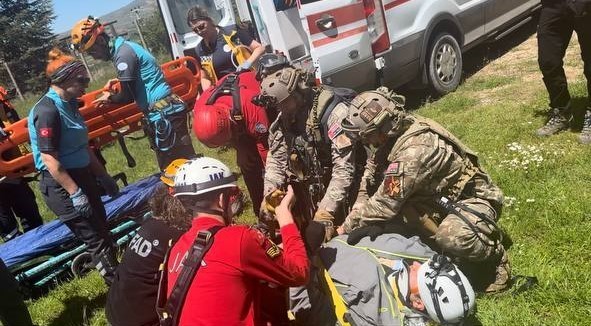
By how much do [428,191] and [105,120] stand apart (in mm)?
4658

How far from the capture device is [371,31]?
19.5 ft

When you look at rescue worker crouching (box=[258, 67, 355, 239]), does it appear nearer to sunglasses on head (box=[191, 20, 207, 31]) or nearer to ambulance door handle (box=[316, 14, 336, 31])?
sunglasses on head (box=[191, 20, 207, 31])

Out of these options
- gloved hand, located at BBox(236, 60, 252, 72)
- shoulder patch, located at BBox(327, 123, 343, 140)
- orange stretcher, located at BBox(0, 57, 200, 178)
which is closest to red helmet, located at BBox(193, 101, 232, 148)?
shoulder patch, located at BBox(327, 123, 343, 140)

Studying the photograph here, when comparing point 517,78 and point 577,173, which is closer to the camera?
point 577,173

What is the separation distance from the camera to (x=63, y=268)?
193 inches

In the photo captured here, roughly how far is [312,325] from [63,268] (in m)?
2.99

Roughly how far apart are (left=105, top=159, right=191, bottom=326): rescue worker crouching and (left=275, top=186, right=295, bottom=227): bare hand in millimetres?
482

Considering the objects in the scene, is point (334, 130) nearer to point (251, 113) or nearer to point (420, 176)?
point (420, 176)

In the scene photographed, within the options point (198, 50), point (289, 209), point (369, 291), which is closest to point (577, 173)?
point (369, 291)

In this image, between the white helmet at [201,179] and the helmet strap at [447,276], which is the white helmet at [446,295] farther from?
the white helmet at [201,179]

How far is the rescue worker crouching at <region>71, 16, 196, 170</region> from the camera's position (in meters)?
→ 4.39

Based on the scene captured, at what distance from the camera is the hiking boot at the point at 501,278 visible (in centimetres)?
302

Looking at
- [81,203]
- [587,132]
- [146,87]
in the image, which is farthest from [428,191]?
[146,87]

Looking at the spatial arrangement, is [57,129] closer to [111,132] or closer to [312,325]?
[312,325]
